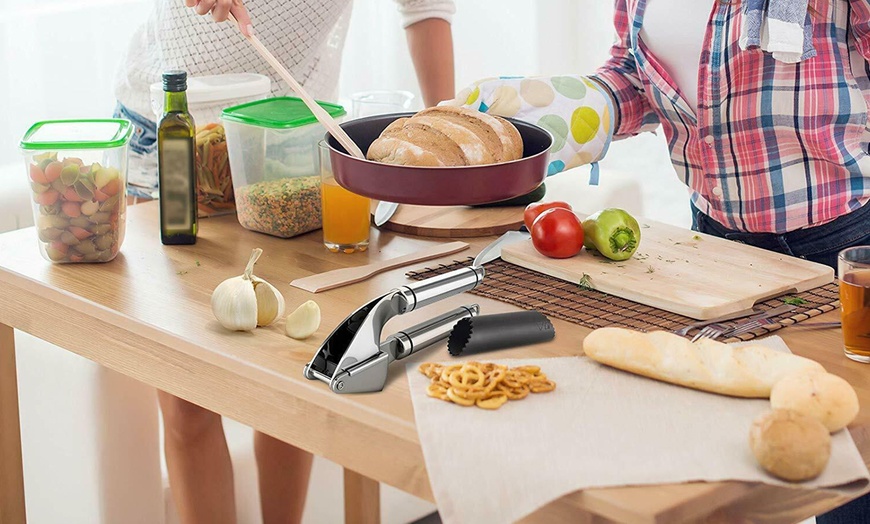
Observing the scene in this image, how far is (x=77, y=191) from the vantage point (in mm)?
1405

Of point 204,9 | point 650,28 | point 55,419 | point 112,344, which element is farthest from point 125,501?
point 650,28

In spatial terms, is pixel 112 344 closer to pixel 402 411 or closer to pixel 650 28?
pixel 402 411

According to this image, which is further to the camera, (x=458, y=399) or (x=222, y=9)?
(x=222, y=9)

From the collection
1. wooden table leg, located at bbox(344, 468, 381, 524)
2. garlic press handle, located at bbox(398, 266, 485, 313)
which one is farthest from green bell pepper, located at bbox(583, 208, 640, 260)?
wooden table leg, located at bbox(344, 468, 381, 524)

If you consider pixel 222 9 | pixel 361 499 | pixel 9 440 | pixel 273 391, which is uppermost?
pixel 222 9

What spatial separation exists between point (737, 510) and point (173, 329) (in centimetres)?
65

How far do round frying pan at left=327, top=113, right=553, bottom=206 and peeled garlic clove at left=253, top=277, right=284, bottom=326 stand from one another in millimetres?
199

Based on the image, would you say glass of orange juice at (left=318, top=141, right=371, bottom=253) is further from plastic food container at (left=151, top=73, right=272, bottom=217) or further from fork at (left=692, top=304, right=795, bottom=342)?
fork at (left=692, top=304, right=795, bottom=342)

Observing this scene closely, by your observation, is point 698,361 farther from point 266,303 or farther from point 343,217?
point 343,217

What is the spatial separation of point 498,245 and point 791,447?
26.0 inches

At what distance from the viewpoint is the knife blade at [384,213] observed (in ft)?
5.23

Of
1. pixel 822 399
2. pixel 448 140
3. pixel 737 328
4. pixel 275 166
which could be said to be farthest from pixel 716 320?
pixel 275 166

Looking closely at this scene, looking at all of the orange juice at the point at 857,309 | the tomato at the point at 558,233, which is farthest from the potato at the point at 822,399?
the tomato at the point at 558,233

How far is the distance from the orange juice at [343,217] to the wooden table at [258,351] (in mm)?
22
